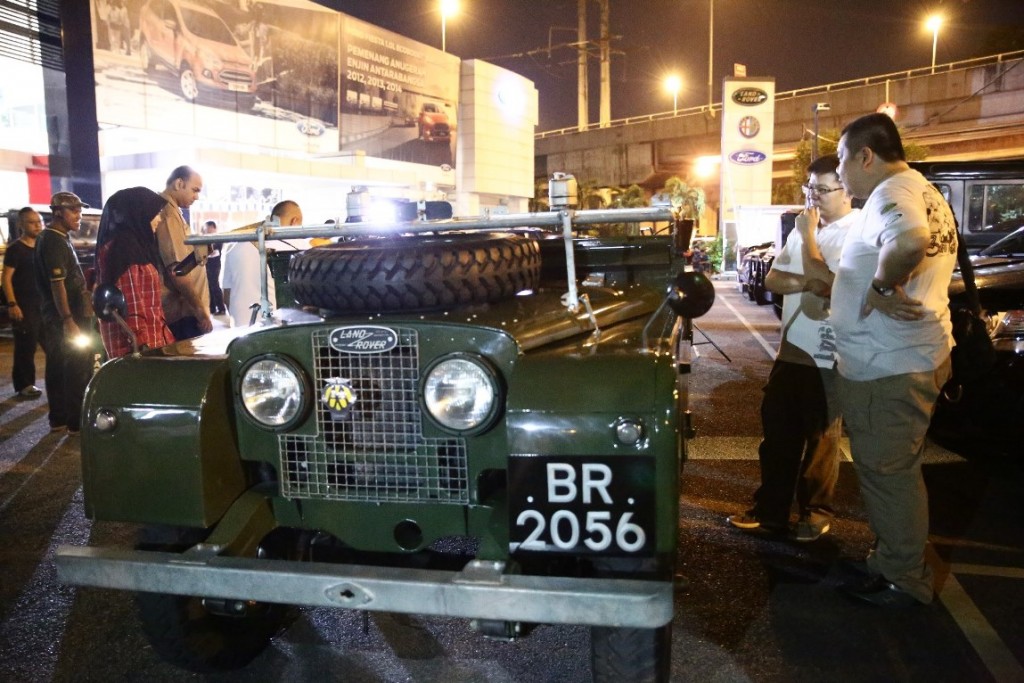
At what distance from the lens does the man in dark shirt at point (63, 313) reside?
646 centimetres

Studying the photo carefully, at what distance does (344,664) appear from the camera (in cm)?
308

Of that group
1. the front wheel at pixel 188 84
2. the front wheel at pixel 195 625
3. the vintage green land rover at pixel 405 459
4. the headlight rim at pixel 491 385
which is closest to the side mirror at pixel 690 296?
the vintage green land rover at pixel 405 459

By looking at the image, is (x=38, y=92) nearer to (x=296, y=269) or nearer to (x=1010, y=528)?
(x=296, y=269)

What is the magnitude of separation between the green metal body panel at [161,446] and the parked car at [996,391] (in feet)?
14.8

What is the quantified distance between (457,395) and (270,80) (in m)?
23.5

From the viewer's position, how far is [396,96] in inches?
1154

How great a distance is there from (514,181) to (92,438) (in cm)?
3454

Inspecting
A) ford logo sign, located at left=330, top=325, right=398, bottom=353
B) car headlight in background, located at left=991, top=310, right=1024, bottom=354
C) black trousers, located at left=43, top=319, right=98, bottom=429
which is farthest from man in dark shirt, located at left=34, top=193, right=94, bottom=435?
car headlight in background, located at left=991, top=310, right=1024, bottom=354

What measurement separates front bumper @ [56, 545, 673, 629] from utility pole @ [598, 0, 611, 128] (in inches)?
2210

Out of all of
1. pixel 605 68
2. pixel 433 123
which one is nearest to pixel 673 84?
pixel 605 68

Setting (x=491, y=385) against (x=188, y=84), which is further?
(x=188, y=84)

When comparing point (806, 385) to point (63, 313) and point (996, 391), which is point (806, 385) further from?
point (63, 313)

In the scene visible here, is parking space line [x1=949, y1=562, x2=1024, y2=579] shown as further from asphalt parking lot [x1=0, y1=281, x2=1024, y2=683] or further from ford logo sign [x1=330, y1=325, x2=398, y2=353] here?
ford logo sign [x1=330, y1=325, x2=398, y2=353]

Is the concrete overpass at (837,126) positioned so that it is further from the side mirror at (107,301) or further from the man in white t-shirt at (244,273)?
the side mirror at (107,301)
